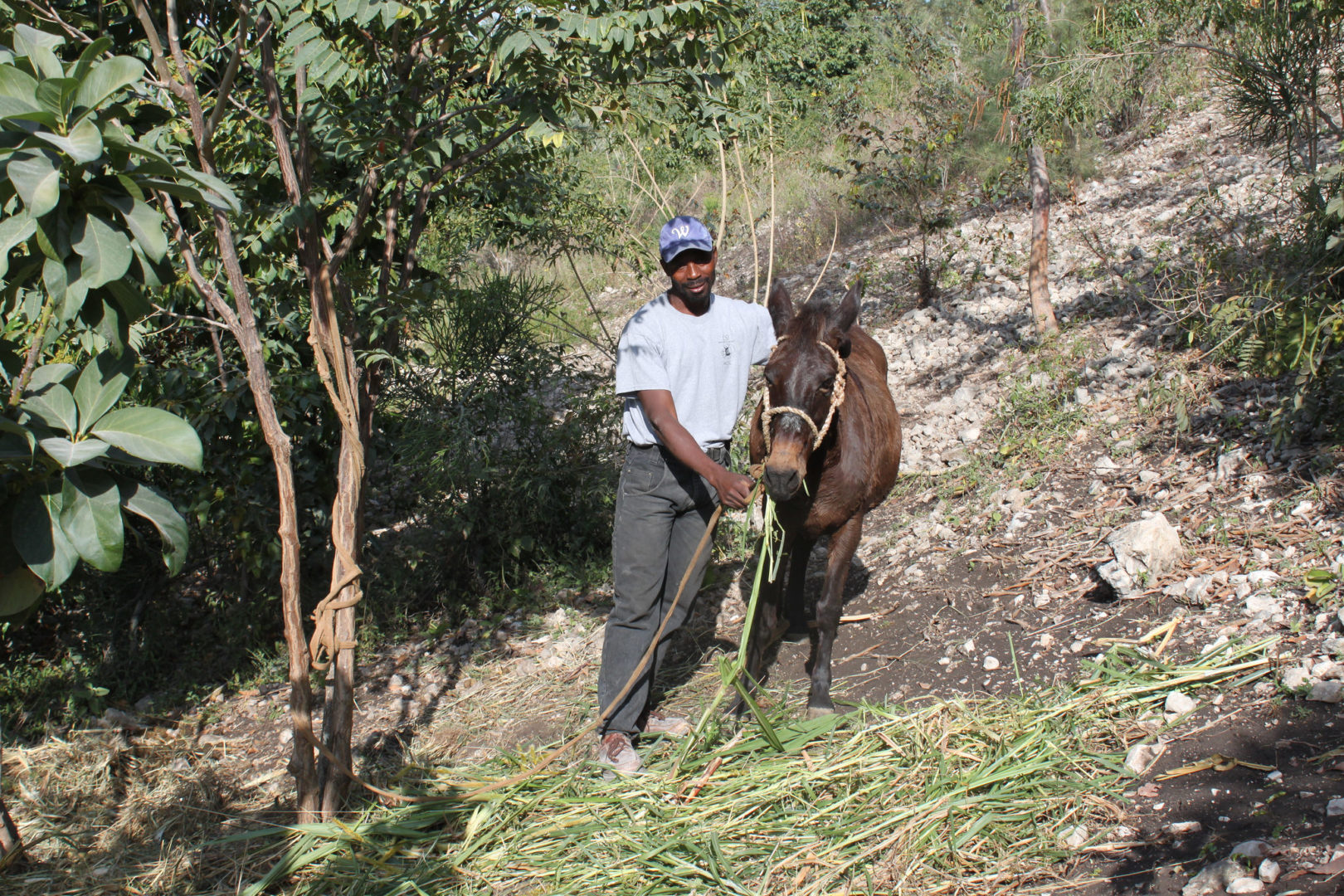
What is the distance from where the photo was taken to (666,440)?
3.61 meters

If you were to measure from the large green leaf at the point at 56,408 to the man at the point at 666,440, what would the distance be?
2004mm

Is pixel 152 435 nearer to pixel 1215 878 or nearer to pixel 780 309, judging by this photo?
pixel 780 309

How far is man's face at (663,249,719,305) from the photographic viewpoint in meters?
3.71

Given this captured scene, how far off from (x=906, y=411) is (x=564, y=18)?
5.15 meters

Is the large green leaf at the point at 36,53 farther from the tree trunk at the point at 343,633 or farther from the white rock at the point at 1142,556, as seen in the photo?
the white rock at the point at 1142,556

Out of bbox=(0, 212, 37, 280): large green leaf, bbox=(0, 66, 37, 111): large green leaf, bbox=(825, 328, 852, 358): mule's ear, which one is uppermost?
bbox=(0, 66, 37, 111): large green leaf

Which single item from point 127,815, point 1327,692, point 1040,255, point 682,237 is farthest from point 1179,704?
point 1040,255

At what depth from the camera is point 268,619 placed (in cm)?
620

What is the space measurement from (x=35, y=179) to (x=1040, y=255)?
734 cm

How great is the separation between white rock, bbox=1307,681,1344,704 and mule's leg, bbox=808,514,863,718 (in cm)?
187

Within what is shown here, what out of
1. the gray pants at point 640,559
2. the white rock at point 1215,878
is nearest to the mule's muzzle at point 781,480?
the gray pants at point 640,559

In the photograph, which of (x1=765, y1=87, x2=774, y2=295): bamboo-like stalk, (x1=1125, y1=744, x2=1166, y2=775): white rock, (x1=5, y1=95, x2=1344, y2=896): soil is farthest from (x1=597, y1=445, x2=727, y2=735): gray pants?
(x1=1125, y1=744, x2=1166, y2=775): white rock

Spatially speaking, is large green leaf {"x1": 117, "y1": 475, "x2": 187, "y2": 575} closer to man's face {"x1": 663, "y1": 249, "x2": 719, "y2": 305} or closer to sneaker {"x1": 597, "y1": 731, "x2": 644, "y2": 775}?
sneaker {"x1": 597, "y1": 731, "x2": 644, "y2": 775}

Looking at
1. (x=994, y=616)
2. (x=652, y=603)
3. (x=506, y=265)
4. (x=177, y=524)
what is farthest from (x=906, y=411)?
(x=506, y=265)
